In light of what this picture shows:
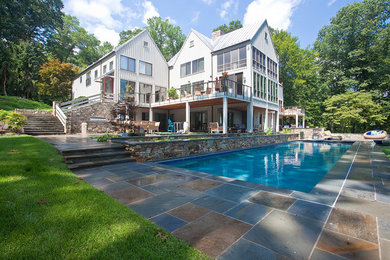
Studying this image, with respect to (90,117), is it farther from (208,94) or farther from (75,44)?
(75,44)

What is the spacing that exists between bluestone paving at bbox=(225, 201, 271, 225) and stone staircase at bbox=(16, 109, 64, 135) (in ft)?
42.9

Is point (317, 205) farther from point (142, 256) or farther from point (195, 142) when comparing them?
point (195, 142)

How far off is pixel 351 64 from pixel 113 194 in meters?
30.4

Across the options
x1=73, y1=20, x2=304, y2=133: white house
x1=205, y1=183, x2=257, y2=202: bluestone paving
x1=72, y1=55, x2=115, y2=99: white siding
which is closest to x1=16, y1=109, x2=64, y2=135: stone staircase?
x1=73, y1=20, x2=304, y2=133: white house

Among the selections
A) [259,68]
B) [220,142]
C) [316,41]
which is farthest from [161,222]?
[316,41]

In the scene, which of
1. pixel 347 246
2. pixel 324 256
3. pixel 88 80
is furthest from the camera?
pixel 88 80

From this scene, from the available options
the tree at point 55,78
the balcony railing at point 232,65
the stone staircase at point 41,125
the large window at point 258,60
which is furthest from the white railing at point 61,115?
the large window at point 258,60

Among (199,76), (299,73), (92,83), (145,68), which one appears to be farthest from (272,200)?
(299,73)

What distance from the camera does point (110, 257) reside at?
1.42 m

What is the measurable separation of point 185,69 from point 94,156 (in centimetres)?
1571

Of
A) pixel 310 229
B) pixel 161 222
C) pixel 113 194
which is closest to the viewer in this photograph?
pixel 310 229

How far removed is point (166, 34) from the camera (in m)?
31.3

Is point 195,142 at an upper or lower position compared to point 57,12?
lower

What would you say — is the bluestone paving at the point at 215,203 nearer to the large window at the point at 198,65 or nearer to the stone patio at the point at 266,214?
the stone patio at the point at 266,214
